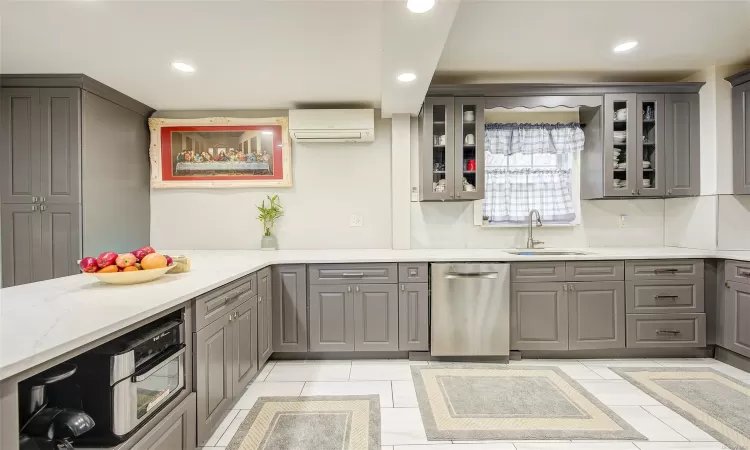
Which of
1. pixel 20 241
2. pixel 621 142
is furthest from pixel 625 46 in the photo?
pixel 20 241

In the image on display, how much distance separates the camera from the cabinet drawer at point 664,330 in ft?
9.29

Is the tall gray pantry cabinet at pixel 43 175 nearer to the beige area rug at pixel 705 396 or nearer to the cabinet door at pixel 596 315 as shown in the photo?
the cabinet door at pixel 596 315

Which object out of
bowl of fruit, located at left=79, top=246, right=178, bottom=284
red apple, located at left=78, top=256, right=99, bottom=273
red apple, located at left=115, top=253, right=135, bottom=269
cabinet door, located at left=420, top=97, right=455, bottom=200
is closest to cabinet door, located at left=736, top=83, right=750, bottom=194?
cabinet door, located at left=420, top=97, right=455, bottom=200

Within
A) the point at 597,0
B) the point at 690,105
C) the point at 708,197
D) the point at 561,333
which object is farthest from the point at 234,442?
the point at 690,105

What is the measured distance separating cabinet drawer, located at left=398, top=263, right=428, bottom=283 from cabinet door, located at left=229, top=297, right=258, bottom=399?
1147 millimetres

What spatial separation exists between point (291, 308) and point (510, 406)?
1.74 m

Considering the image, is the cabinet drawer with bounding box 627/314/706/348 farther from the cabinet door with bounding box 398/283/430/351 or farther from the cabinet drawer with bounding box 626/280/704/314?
the cabinet door with bounding box 398/283/430/351

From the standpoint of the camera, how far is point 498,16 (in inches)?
81.7

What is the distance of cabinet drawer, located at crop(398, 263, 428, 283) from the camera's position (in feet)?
9.37

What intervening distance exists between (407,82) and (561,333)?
7.72ft

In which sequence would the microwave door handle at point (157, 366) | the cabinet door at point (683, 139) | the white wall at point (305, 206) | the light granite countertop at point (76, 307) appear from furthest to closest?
1. the white wall at point (305, 206)
2. the cabinet door at point (683, 139)
3. the microwave door handle at point (157, 366)
4. the light granite countertop at point (76, 307)

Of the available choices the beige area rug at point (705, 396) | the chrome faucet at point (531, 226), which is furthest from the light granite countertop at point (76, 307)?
the beige area rug at point (705, 396)

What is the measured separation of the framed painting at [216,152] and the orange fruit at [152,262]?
1.87 meters

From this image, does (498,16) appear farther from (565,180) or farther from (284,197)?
(284,197)
